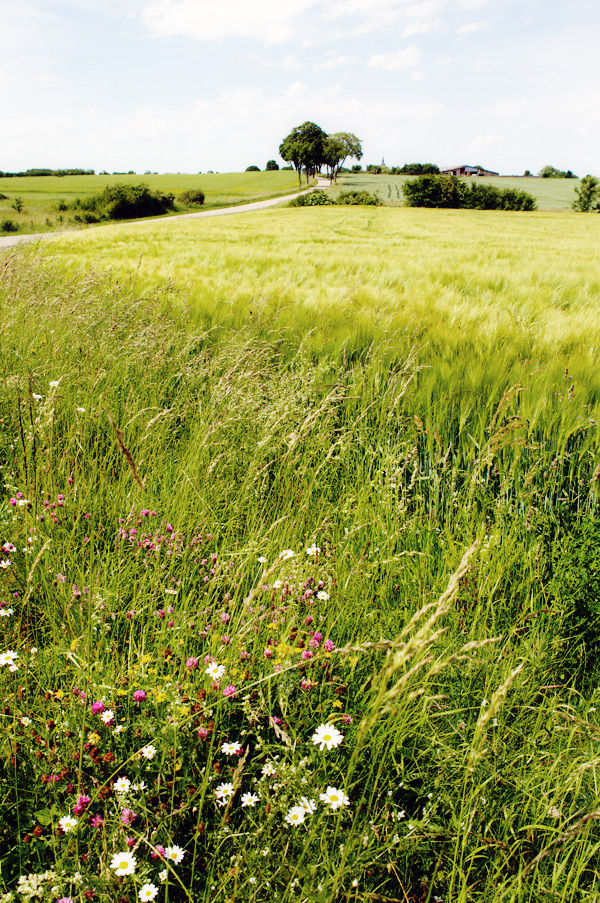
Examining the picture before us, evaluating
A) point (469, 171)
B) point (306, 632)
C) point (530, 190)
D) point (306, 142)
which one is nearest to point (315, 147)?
point (306, 142)

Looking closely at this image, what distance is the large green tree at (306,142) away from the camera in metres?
71.7

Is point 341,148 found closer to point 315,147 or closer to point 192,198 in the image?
point 315,147

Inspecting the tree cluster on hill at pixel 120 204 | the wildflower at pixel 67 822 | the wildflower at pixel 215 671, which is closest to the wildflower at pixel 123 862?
the wildflower at pixel 67 822

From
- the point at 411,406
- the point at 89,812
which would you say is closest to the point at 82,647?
the point at 89,812

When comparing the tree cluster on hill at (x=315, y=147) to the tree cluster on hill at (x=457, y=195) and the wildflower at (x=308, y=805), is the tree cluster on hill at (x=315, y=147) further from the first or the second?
the wildflower at (x=308, y=805)

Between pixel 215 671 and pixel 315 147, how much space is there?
84694 millimetres

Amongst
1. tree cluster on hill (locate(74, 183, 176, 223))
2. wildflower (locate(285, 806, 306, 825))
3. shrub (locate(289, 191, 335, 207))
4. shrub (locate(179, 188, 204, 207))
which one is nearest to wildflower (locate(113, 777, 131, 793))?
wildflower (locate(285, 806, 306, 825))

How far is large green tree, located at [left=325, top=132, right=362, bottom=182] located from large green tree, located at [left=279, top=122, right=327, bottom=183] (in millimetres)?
1079

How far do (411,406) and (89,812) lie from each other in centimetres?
244

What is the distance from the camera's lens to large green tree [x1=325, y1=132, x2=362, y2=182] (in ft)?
246

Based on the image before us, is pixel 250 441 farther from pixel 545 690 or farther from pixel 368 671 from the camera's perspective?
pixel 545 690

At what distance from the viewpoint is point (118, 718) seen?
1383 millimetres

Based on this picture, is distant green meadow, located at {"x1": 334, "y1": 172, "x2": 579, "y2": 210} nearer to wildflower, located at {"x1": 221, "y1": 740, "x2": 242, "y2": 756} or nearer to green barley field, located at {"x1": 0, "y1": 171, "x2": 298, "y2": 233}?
green barley field, located at {"x1": 0, "y1": 171, "x2": 298, "y2": 233}

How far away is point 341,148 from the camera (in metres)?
75.9
